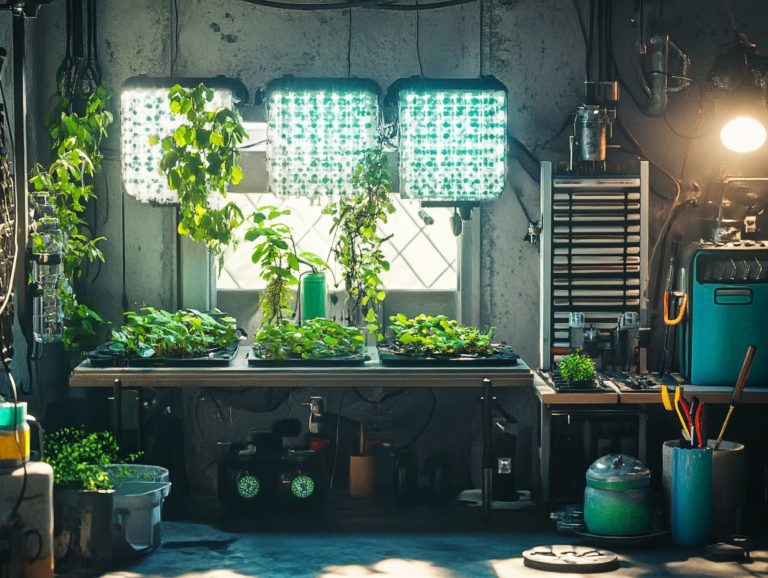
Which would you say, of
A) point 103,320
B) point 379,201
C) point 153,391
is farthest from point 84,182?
point 379,201

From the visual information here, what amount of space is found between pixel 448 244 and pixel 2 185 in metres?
2.91

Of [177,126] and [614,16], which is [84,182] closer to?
[177,126]

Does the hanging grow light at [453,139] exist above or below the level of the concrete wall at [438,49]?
below

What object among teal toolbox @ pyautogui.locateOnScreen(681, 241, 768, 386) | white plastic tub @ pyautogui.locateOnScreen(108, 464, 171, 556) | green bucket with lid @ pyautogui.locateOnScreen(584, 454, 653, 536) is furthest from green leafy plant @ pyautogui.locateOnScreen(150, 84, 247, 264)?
teal toolbox @ pyautogui.locateOnScreen(681, 241, 768, 386)

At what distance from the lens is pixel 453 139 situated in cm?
714

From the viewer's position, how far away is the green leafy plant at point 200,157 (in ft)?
23.4

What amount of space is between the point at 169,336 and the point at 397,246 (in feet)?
5.51

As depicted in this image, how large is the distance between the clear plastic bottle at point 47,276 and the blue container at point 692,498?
351 cm

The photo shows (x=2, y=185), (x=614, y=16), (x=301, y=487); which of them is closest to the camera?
(x=2, y=185)

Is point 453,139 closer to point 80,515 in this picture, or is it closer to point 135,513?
point 135,513

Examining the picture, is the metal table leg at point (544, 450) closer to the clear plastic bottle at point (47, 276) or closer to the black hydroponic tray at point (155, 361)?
the black hydroponic tray at point (155, 361)

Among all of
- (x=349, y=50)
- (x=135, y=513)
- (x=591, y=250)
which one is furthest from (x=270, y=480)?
(x=349, y=50)

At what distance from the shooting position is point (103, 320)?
309 inches

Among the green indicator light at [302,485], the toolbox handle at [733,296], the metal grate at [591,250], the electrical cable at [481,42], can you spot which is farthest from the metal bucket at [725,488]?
the electrical cable at [481,42]
